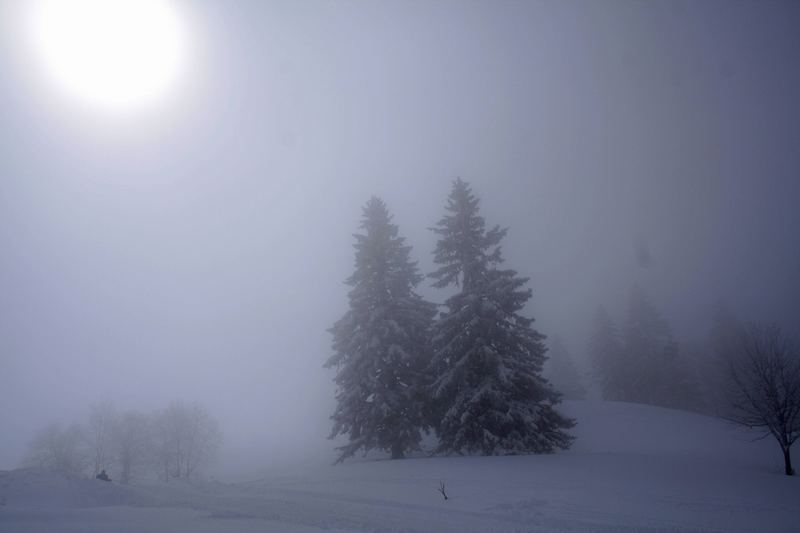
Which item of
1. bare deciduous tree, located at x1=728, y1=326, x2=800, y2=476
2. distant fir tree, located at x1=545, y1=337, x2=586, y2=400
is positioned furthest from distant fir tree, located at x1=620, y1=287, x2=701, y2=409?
bare deciduous tree, located at x1=728, y1=326, x2=800, y2=476

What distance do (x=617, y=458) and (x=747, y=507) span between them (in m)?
6.78

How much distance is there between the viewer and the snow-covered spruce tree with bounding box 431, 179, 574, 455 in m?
19.6

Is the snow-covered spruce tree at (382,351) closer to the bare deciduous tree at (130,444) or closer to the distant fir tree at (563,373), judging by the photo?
the bare deciduous tree at (130,444)

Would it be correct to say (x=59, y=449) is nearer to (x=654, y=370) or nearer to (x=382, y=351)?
(x=382, y=351)

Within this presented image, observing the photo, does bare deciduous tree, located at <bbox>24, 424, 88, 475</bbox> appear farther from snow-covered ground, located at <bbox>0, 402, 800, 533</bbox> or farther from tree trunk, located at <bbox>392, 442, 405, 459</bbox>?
tree trunk, located at <bbox>392, 442, 405, 459</bbox>

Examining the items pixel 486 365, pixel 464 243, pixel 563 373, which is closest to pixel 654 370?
pixel 563 373

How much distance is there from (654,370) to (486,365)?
135 feet

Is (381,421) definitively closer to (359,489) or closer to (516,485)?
(359,489)

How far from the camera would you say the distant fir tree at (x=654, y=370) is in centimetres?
4928

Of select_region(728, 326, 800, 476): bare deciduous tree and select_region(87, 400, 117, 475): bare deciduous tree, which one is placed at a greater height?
select_region(728, 326, 800, 476): bare deciduous tree

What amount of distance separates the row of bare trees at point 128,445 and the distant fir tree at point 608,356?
56256 millimetres

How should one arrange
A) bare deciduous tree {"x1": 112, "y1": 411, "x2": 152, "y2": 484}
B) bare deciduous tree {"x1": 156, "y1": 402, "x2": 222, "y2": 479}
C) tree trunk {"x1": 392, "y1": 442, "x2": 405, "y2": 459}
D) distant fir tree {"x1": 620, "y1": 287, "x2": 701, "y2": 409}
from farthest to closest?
distant fir tree {"x1": 620, "y1": 287, "x2": 701, "y2": 409}, bare deciduous tree {"x1": 156, "y1": 402, "x2": 222, "y2": 479}, bare deciduous tree {"x1": 112, "y1": 411, "x2": 152, "y2": 484}, tree trunk {"x1": 392, "y1": 442, "x2": 405, "y2": 459}

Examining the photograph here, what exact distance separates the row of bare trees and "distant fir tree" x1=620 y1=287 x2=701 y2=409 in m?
57.9

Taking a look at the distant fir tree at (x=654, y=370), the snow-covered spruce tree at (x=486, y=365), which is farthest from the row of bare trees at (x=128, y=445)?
the distant fir tree at (x=654, y=370)
